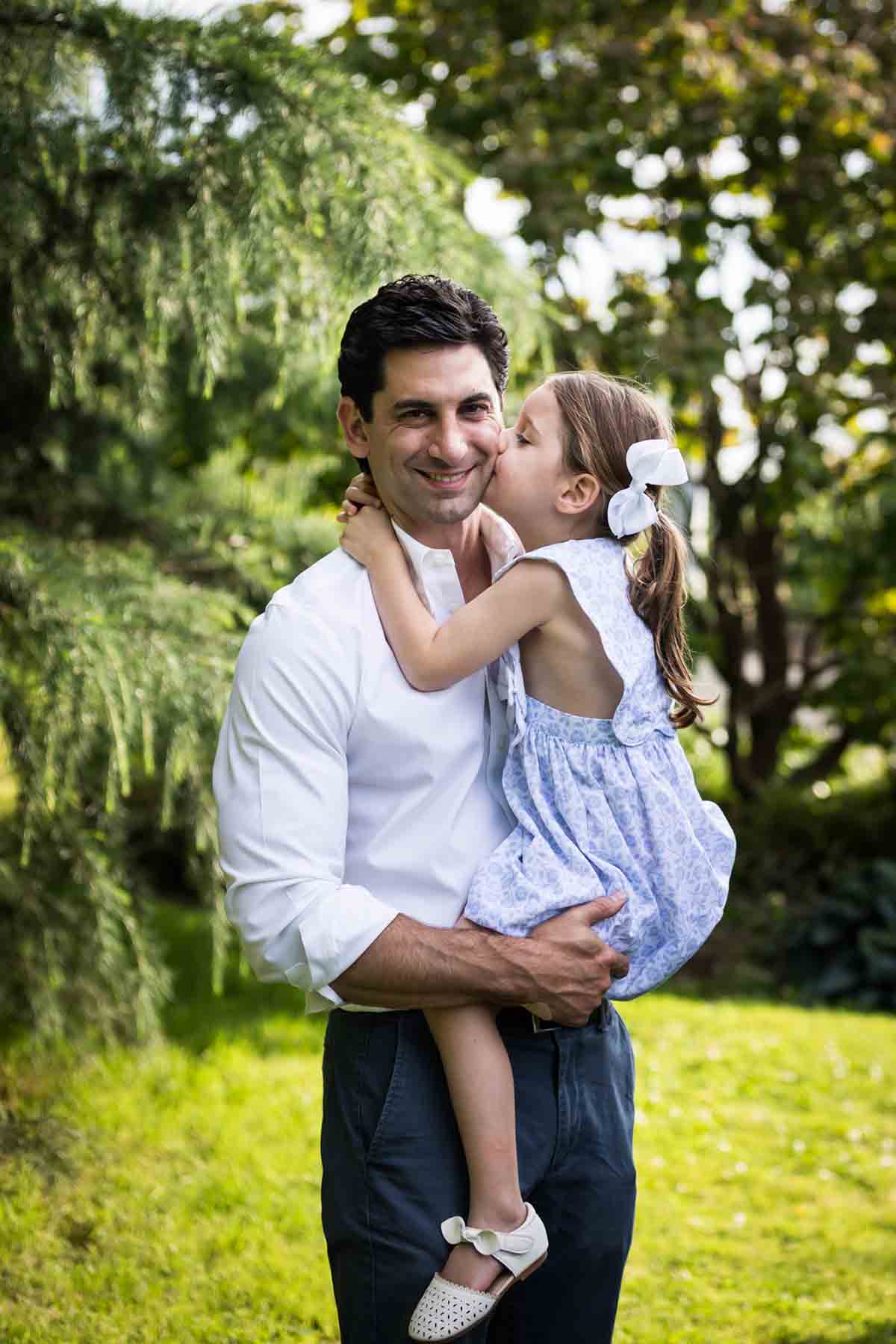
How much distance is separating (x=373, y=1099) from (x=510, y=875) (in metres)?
0.36

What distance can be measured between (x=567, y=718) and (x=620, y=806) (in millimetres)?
151

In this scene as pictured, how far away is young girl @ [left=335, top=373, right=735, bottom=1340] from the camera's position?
176 cm

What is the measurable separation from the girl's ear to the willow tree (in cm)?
109

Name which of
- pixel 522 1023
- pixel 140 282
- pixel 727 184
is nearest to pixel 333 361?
pixel 140 282

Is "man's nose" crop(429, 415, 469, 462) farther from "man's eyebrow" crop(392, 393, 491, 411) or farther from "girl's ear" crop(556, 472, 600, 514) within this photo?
"girl's ear" crop(556, 472, 600, 514)

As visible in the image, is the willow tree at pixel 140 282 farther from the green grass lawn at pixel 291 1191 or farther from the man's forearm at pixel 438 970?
the man's forearm at pixel 438 970

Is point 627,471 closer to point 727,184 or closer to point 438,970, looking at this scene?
point 438,970

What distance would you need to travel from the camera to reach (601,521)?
2.13 m

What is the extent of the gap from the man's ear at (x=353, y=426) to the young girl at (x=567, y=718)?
0.08m

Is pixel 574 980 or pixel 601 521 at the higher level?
pixel 601 521

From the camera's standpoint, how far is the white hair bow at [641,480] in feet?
6.55

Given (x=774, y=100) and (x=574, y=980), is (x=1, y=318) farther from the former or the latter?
(x=774, y=100)

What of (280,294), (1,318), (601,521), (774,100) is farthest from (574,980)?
(774,100)

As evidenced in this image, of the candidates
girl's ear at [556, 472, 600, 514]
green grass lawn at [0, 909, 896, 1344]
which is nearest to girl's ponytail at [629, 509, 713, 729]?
girl's ear at [556, 472, 600, 514]
